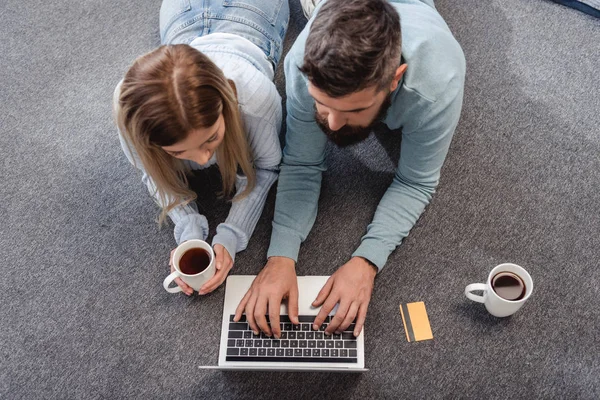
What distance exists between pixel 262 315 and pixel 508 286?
54 cm

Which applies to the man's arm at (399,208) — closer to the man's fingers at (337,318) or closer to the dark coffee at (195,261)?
the man's fingers at (337,318)

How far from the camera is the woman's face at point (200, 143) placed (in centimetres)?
92

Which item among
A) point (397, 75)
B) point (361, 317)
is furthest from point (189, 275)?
point (397, 75)

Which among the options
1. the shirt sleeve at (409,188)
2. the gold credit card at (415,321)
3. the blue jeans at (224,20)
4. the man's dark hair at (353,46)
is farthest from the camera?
the blue jeans at (224,20)

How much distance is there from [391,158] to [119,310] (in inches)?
32.0

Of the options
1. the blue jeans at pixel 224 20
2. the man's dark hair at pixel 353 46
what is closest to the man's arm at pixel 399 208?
the man's dark hair at pixel 353 46

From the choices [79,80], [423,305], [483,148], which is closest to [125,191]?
[79,80]

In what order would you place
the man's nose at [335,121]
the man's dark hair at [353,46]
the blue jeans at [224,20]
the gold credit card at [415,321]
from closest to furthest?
the man's dark hair at [353,46] → the man's nose at [335,121] → the gold credit card at [415,321] → the blue jeans at [224,20]

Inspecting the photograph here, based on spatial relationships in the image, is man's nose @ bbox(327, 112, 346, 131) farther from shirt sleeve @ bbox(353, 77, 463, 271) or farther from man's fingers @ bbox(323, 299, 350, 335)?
man's fingers @ bbox(323, 299, 350, 335)

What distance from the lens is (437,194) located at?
1.33 meters

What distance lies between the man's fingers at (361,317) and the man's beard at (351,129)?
359 millimetres

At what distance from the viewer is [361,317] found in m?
1.09

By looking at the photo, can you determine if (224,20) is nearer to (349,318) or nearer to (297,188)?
(297,188)

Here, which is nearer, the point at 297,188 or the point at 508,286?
the point at 508,286
